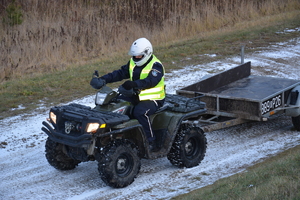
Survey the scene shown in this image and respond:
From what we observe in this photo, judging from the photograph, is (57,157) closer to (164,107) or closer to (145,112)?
(145,112)

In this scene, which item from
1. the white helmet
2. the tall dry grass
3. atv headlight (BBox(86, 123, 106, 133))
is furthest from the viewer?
the tall dry grass

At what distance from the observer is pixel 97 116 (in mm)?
5762

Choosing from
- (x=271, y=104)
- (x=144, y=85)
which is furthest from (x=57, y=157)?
(x=271, y=104)

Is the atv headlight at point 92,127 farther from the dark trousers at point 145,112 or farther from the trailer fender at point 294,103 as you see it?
the trailer fender at point 294,103

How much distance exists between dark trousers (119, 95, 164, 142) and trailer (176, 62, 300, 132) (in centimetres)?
107

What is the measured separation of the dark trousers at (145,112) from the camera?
20.7 feet

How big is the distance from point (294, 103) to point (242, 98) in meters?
1.23

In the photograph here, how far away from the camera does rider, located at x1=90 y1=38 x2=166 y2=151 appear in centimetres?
629

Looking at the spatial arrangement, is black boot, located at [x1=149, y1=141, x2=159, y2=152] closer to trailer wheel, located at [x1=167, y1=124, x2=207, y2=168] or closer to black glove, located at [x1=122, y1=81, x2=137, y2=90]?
trailer wheel, located at [x1=167, y1=124, x2=207, y2=168]

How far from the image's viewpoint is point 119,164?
6.03 meters

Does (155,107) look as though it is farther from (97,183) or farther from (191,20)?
(191,20)

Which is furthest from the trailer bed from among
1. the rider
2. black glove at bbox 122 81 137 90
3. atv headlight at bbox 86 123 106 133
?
atv headlight at bbox 86 123 106 133

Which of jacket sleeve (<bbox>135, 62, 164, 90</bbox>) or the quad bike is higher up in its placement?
jacket sleeve (<bbox>135, 62, 164, 90</bbox>)

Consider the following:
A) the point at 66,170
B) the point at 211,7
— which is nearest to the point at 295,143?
the point at 66,170
